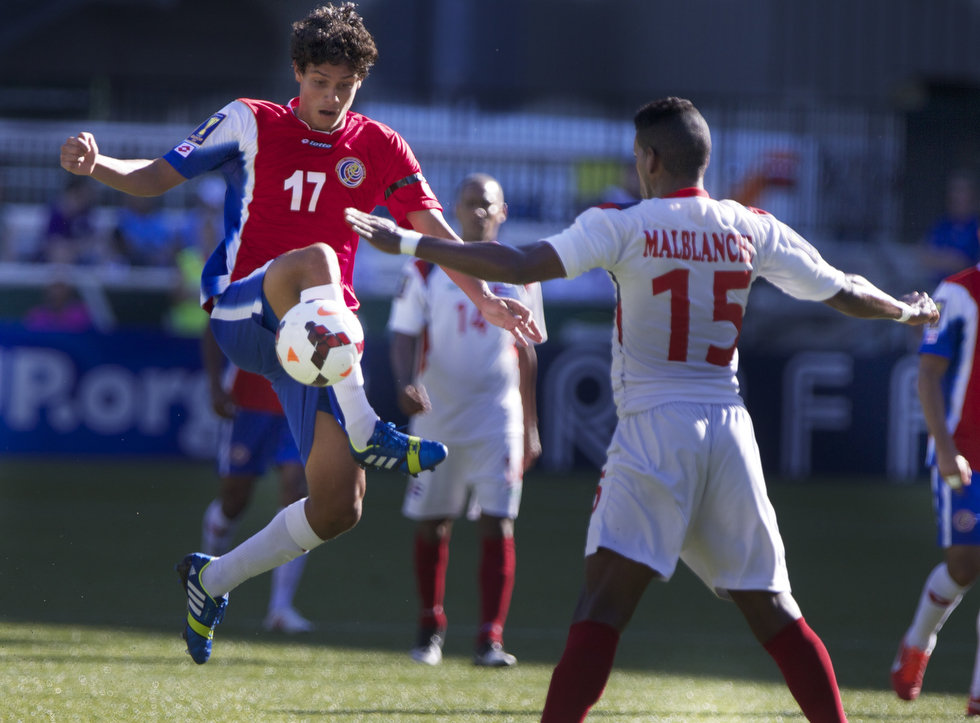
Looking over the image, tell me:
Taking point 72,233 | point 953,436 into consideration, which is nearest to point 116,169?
point 953,436

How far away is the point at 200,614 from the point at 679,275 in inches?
84.3

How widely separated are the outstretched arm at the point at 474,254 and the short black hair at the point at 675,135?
0.50 meters

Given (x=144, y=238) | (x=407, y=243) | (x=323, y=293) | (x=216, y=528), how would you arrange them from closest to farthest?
(x=407, y=243)
(x=323, y=293)
(x=216, y=528)
(x=144, y=238)

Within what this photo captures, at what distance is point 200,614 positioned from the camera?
16.0 feet

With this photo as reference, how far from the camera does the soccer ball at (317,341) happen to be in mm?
4359

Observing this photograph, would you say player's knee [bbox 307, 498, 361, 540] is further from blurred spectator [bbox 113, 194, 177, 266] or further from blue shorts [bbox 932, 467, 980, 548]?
blurred spectator [bbox 113, 194, 177, 266]

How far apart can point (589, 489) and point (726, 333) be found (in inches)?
341

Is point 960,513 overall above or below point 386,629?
above

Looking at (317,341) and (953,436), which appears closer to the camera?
(317,341)

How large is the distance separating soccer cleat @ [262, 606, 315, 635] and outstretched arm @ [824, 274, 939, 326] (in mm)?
3516

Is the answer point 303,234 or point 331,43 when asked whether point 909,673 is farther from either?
point 331,43

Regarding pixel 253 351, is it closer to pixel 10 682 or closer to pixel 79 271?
pixel 10 682

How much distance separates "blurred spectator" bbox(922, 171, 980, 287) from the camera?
13.5m

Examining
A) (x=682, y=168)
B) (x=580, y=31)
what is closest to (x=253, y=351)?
(x=682, y=168)
